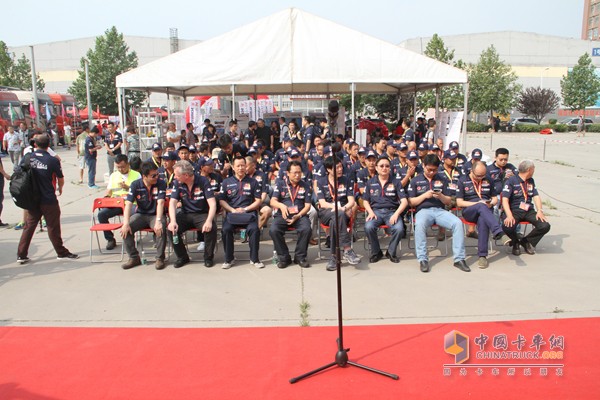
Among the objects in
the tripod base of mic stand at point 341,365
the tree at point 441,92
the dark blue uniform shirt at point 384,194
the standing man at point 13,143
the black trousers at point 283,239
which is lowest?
the tripod base of mic stand at point 341,365

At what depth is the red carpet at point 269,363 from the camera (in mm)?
3430

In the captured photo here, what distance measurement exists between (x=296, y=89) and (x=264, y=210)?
416 inches

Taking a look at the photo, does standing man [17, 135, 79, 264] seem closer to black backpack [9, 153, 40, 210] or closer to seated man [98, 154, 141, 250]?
black backpack [9, 153, 40, 210]

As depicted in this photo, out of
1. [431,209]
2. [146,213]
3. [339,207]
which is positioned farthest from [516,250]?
[146,213]

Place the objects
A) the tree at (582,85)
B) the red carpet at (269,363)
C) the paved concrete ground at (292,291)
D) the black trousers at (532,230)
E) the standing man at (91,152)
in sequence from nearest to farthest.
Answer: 1. the red carpet at (269,363)
2. the paved concrete ground at (292,291)
3. the black trousers at (532,230)
4. the standing man at (91,152)
5. the tree at (582,85)

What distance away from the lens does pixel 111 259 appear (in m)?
6.73

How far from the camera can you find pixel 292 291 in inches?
213

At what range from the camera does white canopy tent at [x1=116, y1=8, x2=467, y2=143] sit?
1081cm

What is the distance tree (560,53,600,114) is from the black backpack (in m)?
57.5

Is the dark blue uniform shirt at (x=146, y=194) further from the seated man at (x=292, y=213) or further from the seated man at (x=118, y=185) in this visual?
the seated man at (x=292, y=213)

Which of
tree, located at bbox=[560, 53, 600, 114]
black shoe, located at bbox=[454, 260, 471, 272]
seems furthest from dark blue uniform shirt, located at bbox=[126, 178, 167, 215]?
tree, located at bbox=[560, 53, 600, 114]

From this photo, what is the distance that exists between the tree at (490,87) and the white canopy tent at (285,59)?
3991 centimetres

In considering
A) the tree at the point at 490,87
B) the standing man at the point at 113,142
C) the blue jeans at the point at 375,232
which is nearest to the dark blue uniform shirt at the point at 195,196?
the blue jeans at the point at 375,232

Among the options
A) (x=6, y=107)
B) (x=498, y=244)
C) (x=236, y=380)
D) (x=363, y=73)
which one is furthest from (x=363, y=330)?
(x=6, y=107)
